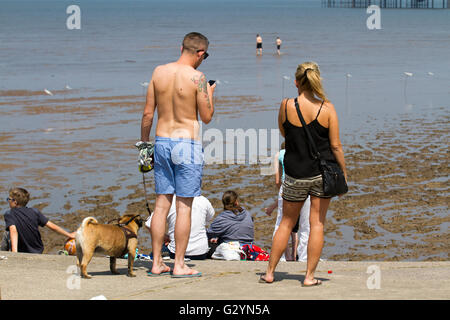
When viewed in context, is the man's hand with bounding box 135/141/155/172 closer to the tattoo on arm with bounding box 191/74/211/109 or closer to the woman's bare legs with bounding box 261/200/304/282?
the tattoo on arm with bounding box 191/74/211/109

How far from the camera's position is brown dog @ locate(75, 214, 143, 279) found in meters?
4.91

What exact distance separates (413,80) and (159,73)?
22.0 m

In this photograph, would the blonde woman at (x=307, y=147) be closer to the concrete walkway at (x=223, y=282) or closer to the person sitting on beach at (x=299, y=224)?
the concrete walkway at (x=223, y=282)

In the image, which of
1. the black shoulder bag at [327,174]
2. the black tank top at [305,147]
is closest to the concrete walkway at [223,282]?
the black shoulder bag at [327,174]

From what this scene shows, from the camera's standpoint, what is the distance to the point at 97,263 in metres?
6.02

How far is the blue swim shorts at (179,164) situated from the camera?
5188 millimetres

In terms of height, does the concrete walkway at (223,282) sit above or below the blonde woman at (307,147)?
below

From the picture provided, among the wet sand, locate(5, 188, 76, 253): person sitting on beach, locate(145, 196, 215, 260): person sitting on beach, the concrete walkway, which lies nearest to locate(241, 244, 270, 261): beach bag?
locate(145, 196, 215, 260): person sitting on beach

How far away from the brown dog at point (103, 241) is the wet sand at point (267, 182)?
10.5 feet

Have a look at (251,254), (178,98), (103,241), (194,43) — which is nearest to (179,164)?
(178,98)

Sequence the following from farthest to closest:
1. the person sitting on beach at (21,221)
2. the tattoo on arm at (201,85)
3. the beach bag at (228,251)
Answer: the beach bag at (228,251) < the person sitting on beach at (21,221) < the tattoo on arm at (201,85)
